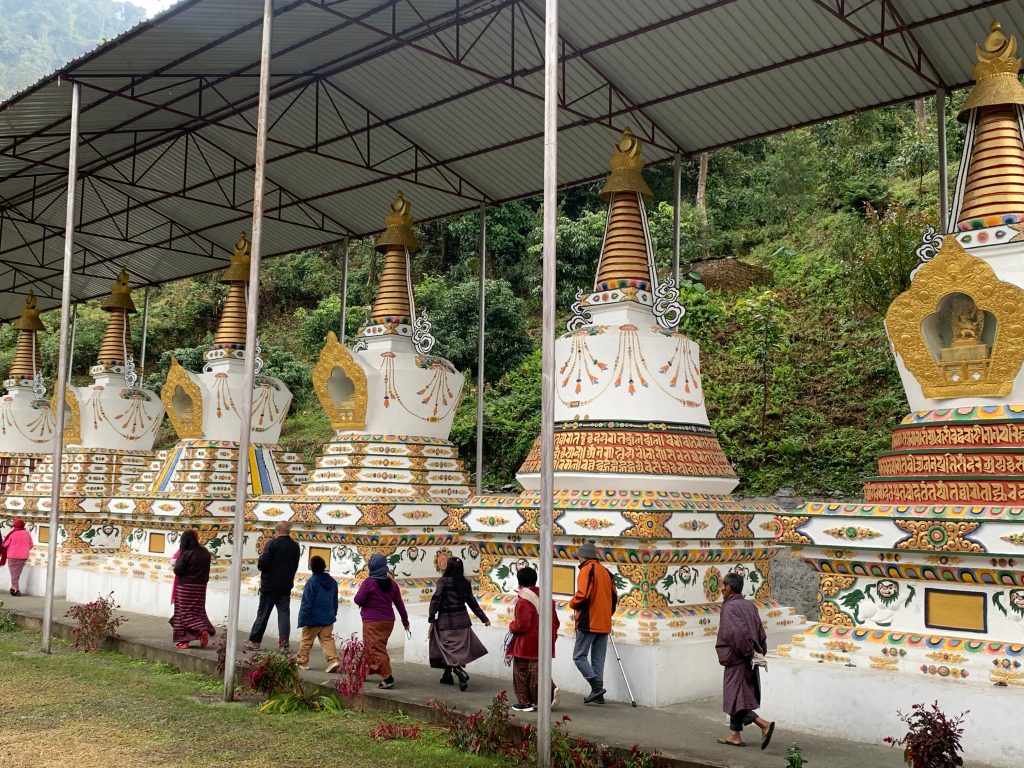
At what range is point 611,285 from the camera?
11258 mm

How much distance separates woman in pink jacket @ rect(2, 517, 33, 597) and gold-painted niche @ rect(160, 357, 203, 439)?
3.22 m

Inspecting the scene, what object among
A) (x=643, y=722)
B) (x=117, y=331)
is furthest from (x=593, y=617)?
(x=117, y=331)

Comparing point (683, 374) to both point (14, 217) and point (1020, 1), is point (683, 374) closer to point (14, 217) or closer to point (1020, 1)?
point (1020, 1)

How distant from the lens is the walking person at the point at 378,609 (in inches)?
364

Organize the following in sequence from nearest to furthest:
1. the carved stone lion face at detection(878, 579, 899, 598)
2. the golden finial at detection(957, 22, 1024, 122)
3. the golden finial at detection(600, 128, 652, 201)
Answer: the carved stone lion face at detection(878, 579, 899, 598)
the golden finial at detection(957, 22, 1024, 122)
the golden finial at detection(600, 128, 652, 201)

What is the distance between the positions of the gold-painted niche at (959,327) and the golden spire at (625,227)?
3.40 metres

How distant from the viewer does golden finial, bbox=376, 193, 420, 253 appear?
15039 mm

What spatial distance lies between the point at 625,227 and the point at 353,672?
587cm

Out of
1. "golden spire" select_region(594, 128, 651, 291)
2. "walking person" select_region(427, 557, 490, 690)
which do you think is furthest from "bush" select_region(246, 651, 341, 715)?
"golden spire" select_region(594, 128, 651, 291)

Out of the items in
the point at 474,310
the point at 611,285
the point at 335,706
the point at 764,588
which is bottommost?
the point at 335,706

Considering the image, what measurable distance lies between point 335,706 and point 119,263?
19557mm

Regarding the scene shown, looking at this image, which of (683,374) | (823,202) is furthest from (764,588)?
(823,202)

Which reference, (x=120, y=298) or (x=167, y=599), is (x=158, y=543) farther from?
(x=120, y=298)

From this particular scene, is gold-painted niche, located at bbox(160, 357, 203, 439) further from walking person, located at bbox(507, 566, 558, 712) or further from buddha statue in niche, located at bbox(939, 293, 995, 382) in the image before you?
buddha statue in niche, located at bbox(939, 293, 995, 382)
